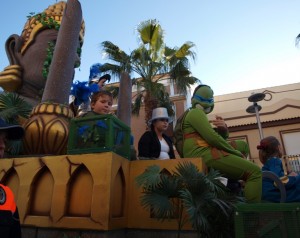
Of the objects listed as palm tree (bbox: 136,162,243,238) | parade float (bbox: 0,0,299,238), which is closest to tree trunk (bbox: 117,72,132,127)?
parade float (bbox: 0,0,299,238)

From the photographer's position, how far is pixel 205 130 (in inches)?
98.1

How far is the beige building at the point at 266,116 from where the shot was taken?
47.2ft

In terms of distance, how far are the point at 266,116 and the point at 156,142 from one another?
46.4 ft

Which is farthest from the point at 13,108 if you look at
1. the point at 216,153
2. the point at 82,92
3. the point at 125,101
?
the point at 216,153

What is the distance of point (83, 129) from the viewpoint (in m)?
2.55

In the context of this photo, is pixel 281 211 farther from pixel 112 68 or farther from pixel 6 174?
pixel 112 68

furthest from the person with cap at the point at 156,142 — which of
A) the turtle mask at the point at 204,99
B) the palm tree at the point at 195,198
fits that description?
the palm tree at the point at 195,198

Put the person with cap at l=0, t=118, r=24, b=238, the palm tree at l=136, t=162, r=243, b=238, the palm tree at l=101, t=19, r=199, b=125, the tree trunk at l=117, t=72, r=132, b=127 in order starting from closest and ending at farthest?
the person with cap at l=0, t=118, r=24, b=238, the palm tree at l=136, t=162, r=243, b=238, the tree trunk at l=117, t=72, r=132, b=127, the palm tree at l=101, t=19, r=199, b=125

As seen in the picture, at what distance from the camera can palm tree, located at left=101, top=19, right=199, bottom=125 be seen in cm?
1219

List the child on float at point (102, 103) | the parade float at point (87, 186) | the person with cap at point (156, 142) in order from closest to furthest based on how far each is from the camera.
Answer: the parade float at point (87, 186)
the child on float at point (102, 103)
the person with cap at point (156, 142)

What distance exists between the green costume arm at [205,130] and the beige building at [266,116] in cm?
1188

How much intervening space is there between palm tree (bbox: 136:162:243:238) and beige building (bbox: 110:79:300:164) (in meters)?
12.5

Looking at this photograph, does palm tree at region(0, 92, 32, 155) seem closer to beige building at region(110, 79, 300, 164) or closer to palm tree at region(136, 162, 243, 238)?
palm tree at region(136, 162, 243, 238)

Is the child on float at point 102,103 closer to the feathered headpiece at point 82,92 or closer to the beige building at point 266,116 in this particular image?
the feathered headpiece at point 82,92
